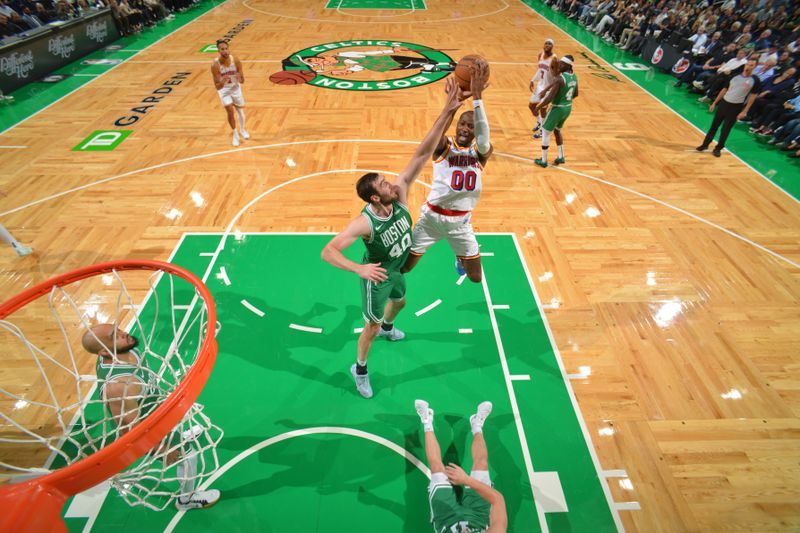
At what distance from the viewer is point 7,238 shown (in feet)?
19.1

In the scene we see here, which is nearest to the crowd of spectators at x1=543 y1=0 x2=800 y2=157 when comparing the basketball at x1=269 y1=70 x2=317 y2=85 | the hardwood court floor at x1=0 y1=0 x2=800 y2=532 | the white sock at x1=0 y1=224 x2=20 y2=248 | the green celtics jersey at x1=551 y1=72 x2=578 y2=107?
the hardwood court floor at x1=0 y1=0 x2=800 y2=532

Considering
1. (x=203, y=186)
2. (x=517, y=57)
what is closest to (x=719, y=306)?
(x=203, y=186)

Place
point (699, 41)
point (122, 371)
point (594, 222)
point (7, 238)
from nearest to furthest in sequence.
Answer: point (122, 371) < point (7, 238) < point (594, 222) < point (699, 41)

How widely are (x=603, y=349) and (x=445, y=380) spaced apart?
1.86 m

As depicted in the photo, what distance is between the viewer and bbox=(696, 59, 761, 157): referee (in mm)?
7867

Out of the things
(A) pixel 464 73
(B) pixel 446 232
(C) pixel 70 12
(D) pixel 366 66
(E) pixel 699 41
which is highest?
(A) pixel 464 73

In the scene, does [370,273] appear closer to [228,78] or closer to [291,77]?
[228,78]

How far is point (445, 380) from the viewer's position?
4.57m

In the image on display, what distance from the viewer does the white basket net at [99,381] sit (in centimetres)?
312

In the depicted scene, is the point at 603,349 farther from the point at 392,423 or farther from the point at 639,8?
the point at 639,8

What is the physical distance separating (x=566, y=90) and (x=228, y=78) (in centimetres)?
607

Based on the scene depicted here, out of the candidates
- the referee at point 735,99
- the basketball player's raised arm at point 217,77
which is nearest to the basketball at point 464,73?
the basketball player's raised arm at point 217,77

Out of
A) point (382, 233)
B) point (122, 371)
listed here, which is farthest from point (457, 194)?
point (122, 371)

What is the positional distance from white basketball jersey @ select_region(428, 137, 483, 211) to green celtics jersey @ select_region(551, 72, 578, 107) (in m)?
3.79
